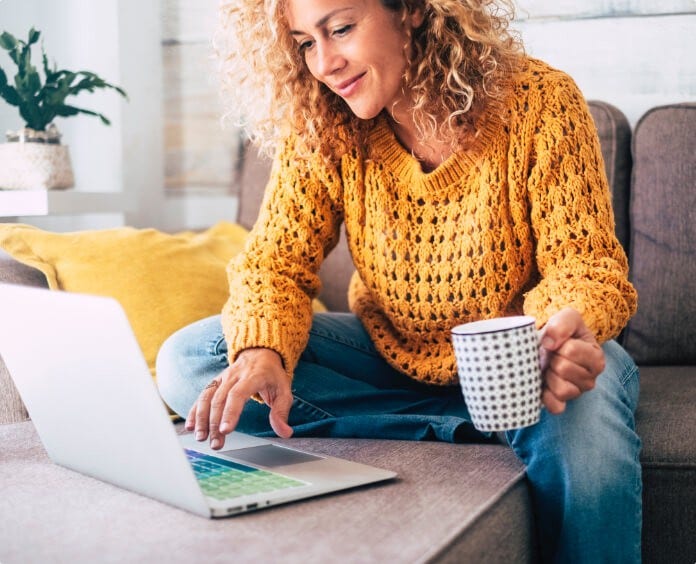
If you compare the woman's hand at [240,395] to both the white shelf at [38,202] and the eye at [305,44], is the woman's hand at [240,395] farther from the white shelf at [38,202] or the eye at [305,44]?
the white shelf at [38,202]

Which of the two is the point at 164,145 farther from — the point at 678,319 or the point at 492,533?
the point at 492,533

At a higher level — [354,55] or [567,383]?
[354,55]

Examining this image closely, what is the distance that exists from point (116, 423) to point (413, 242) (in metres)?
0.56

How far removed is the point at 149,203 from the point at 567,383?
164 centimetres

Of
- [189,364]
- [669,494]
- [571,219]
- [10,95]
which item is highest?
[10,95]

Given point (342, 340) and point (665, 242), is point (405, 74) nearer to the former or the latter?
point (342, 340)

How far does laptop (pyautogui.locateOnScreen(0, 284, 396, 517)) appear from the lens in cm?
82

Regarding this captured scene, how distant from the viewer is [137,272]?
156cm

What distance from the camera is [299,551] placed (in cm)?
77

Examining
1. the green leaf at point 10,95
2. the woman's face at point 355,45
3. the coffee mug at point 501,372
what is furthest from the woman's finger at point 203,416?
the green leaf at point 10,95

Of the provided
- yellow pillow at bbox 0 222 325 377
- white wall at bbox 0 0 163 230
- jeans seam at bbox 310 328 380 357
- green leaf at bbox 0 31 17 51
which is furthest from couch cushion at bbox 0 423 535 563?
white wall at bbox 0 0 163 230

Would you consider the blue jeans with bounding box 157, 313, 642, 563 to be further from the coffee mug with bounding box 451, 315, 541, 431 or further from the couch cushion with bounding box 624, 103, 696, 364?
the couch cushion with bounding box 624, 103, 696, 364

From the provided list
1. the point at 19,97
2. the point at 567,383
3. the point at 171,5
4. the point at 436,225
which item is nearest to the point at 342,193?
the point at 436,225

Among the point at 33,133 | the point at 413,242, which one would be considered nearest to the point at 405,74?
the point at 413,242
